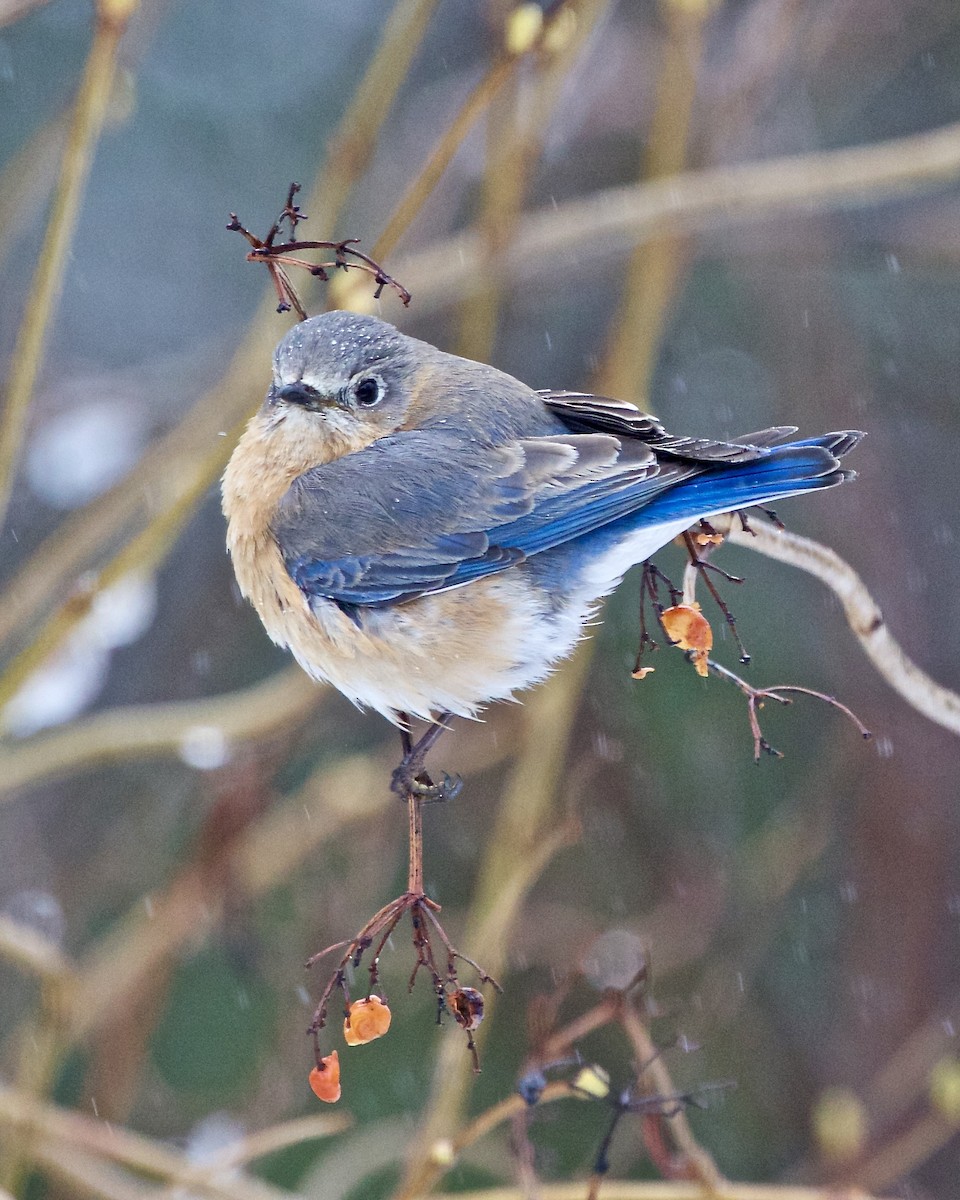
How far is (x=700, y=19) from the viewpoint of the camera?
4.51 meters

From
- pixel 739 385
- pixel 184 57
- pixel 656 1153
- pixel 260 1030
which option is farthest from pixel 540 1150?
pixel 184 57

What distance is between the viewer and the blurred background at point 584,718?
4.43 m

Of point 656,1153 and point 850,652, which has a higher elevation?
point 850,652

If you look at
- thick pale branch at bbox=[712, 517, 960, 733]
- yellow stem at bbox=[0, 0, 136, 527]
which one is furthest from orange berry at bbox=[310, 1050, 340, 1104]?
yellow stem at bbox=[0, 0, 136, 527]

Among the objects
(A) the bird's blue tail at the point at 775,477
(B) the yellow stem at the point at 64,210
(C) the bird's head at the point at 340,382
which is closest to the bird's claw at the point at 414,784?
(A) the bird's blue tail at the point at 775,477

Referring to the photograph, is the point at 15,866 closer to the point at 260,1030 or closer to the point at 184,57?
the point at 260,1030

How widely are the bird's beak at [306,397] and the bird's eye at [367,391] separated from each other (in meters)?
0.05

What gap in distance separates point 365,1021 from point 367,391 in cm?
159

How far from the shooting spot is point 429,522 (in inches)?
135

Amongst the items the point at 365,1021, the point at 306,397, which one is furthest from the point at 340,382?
the point at 365,1021

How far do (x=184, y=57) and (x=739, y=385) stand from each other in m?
4.33

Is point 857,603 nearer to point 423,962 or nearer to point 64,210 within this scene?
point 423,962

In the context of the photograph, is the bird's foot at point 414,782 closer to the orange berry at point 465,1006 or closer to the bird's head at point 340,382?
the orange berry at point 465,1006

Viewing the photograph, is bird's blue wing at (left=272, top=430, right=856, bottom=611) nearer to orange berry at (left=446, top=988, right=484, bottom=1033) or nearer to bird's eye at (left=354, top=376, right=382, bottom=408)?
bird's eye at (left=354, top=376, right=382, bottom=408)
